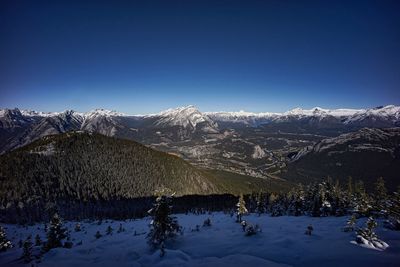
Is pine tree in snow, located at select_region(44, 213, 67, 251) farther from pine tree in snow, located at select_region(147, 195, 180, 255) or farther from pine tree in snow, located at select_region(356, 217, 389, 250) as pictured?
pine tree in snow, located at select_region(356, 217, 389, 250)

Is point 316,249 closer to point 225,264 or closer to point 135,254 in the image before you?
point 225,264

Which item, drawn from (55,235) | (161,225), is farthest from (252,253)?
(55,235)

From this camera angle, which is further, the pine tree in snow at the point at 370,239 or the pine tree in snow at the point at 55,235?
the pine tree in snow at the point at 55,235

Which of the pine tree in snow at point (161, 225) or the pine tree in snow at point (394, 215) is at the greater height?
the pine tree in snow at point (394, 215)

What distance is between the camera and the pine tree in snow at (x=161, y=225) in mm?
26388

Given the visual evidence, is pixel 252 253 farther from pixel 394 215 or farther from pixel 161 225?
pixel 394 215

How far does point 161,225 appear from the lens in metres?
27.4

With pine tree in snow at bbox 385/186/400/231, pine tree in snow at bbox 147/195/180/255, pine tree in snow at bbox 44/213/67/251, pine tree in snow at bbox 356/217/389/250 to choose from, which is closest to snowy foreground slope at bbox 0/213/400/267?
pine tree in snow at bbox 356/217/389/250

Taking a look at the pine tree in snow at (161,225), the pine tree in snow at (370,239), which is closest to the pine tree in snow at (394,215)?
the pine tree in snow at (370,239)

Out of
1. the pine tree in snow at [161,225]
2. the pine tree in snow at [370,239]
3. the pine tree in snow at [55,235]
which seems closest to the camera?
the pine tree in snow at [370,239]

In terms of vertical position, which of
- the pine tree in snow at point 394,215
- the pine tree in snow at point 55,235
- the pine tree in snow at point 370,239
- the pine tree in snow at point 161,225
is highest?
the pine tree in snow at point 370,239

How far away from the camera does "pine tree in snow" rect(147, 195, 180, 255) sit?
26.4 meters

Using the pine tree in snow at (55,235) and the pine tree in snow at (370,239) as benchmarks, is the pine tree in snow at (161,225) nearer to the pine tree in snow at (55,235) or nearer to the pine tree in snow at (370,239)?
the pine tree in snow at (55,235)

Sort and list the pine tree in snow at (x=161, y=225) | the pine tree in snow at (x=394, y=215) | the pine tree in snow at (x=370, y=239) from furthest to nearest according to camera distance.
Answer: the pine tree in snow at (x=161, y=225) → the pine tree in snow at (x=394, y=215) → the pine tree in snow at (x=370, y=239)
